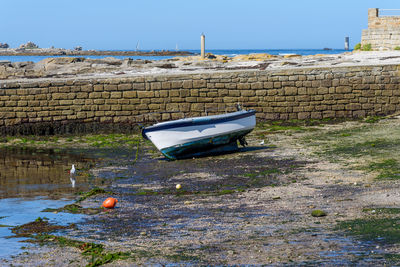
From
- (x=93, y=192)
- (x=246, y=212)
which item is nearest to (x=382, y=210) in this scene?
(x=246, y=212)

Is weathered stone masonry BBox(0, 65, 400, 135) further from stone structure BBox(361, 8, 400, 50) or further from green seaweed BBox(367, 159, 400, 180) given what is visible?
stone structure BBox(361, 8, 400, 50)

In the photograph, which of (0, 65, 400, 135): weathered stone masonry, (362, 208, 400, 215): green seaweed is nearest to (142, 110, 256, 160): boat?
(0, 65, 400, 135): weathered stone masonry

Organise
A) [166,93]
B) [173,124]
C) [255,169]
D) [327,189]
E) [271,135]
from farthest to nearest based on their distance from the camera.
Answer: [166,93]
[271,135]
[173,124]
[255,169]
[327,189]

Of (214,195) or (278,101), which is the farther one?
(278,101)

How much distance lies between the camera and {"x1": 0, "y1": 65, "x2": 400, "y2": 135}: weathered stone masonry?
51.3 ft

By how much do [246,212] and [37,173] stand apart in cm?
519

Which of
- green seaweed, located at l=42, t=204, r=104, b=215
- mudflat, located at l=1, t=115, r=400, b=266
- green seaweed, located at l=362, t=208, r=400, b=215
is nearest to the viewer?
mudflat, located at l=1, t=115, r=400, b=266

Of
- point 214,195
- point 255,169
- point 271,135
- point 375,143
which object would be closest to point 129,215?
point 214,195

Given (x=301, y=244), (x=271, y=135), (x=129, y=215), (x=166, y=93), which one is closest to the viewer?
(x=301, y=244)

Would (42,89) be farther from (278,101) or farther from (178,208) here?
(178,208)

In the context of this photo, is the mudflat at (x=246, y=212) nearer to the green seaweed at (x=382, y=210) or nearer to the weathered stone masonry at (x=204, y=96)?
the green seaweed at (x=382, y=210)

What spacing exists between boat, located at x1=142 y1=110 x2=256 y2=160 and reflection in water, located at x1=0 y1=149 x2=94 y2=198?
1.49 meters

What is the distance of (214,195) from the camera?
27.0 ft

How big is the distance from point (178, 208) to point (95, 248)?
1803 millimetres
